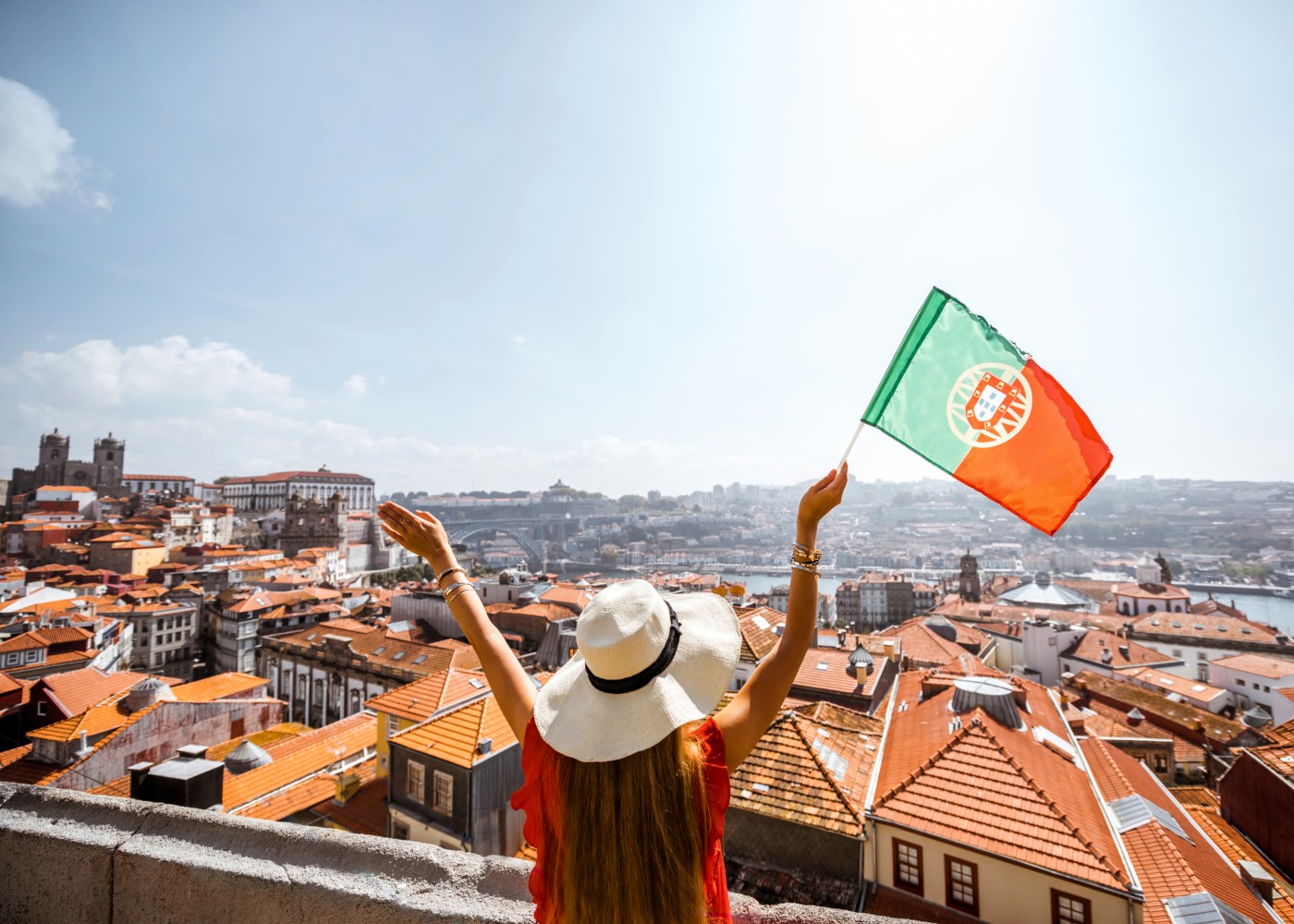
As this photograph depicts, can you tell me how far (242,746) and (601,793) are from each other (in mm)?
17127

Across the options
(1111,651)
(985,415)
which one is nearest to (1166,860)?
(985,415)

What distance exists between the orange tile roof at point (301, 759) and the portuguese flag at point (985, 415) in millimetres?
14162

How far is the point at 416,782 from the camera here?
10141mm

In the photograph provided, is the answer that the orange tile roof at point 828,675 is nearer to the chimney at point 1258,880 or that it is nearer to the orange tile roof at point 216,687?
the chimney at point 1258,880

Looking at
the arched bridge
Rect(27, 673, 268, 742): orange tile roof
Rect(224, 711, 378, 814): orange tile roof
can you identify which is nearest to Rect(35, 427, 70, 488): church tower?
the arched bridge

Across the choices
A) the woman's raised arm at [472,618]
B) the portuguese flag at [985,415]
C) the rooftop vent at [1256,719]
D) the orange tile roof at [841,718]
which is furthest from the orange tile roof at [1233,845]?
the woman's raised arm at [472,618]

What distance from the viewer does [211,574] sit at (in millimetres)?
44938

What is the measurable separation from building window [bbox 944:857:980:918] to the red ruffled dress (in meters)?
8.54

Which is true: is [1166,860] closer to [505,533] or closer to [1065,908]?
[1065,908]

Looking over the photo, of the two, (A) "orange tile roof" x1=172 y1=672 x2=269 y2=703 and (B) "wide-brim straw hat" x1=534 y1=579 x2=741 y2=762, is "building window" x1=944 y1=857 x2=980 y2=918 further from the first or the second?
(A) "orange tile roof" x1=172 y1=672 x2=269 y2=703

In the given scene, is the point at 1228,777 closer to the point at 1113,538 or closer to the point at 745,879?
the point at 745,879

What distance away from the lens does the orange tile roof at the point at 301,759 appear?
12.3 meters

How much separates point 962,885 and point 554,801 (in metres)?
9.00

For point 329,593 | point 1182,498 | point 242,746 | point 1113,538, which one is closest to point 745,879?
point 242,746
